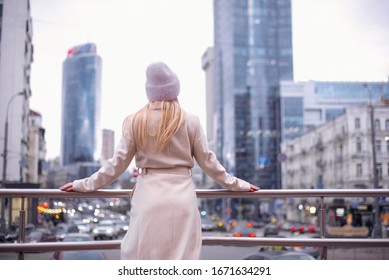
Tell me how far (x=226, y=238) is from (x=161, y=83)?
1076 millimetres

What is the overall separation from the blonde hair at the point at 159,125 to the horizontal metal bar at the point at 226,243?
0.81 metres

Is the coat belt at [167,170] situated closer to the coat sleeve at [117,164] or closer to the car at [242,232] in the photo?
the coat sleeve at [117,164]

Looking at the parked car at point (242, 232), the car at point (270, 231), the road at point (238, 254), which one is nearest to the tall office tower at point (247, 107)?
the car at point (270, 231)

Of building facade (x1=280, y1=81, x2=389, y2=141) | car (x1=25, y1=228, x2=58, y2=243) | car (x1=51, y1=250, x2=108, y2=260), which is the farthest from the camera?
building facade (x1=280, y1=81, x2=389, y2=141)

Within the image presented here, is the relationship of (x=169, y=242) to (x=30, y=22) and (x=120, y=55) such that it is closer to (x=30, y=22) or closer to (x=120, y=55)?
(x=120, y=55)

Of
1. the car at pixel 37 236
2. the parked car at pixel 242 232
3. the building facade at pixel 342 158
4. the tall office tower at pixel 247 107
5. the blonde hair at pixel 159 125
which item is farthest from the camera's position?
the tall office tower at pixel 247 107

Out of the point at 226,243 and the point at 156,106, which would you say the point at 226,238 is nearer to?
the point at 226,243

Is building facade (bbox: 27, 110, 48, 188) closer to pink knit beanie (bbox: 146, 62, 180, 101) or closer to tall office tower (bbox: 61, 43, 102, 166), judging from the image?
tall office tower (bbox: 61, 43, 102, 166)

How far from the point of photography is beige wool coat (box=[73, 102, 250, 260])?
7.26ft

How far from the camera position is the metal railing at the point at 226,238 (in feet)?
8.43

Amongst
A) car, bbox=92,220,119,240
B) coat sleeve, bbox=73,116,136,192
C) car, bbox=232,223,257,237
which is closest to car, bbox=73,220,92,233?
car, bbox=92,220,119,240

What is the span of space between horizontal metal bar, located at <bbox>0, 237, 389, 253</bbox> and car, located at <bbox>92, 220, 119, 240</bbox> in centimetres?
177

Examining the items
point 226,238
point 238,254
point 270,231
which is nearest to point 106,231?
point 238,254

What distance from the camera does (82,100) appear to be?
9508 mm
